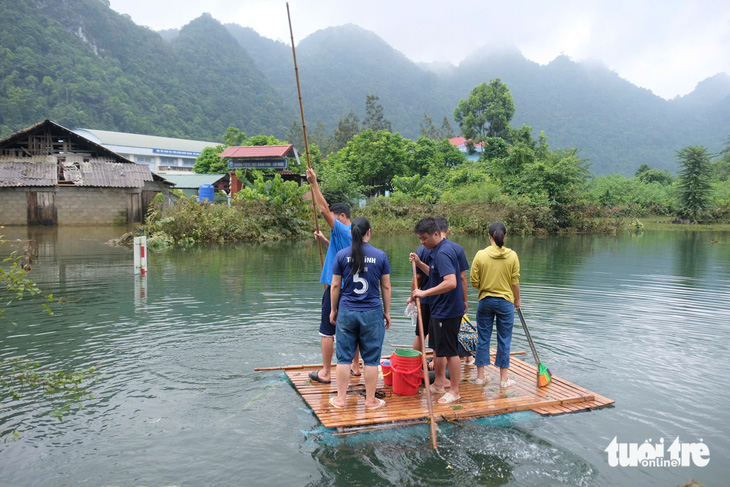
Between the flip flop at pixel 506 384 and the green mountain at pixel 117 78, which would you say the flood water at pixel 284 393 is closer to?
the flip flop at pixel 506 384

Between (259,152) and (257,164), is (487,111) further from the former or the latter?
(257,164)

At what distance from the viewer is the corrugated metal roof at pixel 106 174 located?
27531mm

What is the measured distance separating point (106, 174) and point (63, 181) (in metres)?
2.09

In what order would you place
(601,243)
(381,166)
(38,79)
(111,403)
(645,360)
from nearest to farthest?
(111,403), (645,360), (601,243), (381,166), (38,79)

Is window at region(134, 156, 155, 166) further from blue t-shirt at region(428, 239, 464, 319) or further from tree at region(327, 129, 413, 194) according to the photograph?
blue t-shirt at region(428, 239, 464, 319)

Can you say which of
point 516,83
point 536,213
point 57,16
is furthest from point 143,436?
point 516,83

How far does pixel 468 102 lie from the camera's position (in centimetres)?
6053

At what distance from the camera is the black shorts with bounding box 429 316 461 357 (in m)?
5.41

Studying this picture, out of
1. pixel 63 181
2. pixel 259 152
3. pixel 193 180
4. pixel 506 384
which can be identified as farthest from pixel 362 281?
pixel 193 180

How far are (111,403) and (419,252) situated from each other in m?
3.71

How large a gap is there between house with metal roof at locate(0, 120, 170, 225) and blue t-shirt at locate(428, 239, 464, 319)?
26731 millimetres

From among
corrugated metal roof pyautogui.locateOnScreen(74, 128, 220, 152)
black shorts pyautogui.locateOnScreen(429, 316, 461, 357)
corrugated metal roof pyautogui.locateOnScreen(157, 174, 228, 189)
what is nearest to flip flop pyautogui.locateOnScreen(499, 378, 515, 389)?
black shorts pyautogui.locateOnScreen(429, 316, 461, 357)

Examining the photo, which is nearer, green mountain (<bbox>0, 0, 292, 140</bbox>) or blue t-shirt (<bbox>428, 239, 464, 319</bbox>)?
blue t-shirt (<bbox>428, 239, 464, 319</bbox>)

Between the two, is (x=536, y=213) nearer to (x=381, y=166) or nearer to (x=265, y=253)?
(x=381, y=166)
